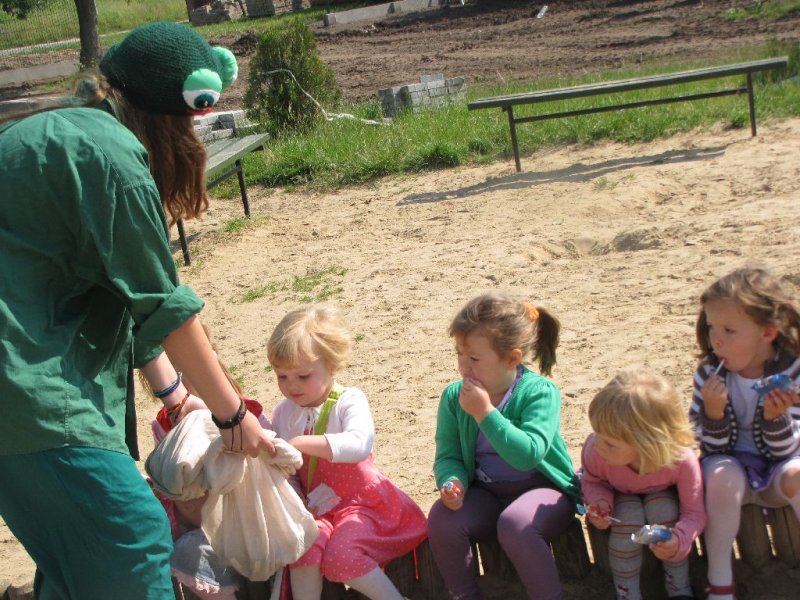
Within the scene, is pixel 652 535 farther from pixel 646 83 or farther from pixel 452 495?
pixel 646 83

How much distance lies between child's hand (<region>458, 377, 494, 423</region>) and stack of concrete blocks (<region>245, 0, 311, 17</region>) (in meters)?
28.6

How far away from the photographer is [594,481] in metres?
2.83

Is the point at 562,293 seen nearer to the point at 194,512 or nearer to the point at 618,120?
the point at 194,512

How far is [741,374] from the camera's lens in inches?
114

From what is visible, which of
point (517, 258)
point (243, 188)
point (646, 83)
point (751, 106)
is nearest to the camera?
Answer: point (517, 258)

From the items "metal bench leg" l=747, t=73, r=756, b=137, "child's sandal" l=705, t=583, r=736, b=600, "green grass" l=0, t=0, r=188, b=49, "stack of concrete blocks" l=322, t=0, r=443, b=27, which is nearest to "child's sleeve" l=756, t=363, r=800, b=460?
"child's sandal" l=705, t=583, r=736, b=600

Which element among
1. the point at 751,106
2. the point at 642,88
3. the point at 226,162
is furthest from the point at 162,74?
the point at 642,88

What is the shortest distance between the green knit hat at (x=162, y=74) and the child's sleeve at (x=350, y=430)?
100 centimetres

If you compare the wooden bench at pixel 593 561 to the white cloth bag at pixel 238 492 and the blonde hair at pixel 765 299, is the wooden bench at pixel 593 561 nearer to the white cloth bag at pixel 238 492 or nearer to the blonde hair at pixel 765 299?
the white cloth bag at pixel 238 492

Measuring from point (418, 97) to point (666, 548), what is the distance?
1057 centimetres

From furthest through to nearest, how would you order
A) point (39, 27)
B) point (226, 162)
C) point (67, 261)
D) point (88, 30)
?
point (39, 27), point (88, 30), point (226, 162), point (67, 261)

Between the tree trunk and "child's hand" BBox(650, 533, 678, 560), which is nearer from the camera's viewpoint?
"child's hand" BBox(650, 533, 678, 560)

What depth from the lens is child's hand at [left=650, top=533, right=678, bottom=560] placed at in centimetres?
268

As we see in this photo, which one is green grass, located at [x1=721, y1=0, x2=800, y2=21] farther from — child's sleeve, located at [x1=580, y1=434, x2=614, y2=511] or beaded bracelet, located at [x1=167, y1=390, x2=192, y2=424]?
beaded bracelet, located at [x1=167, y1=390, x2=192, y2=424]
